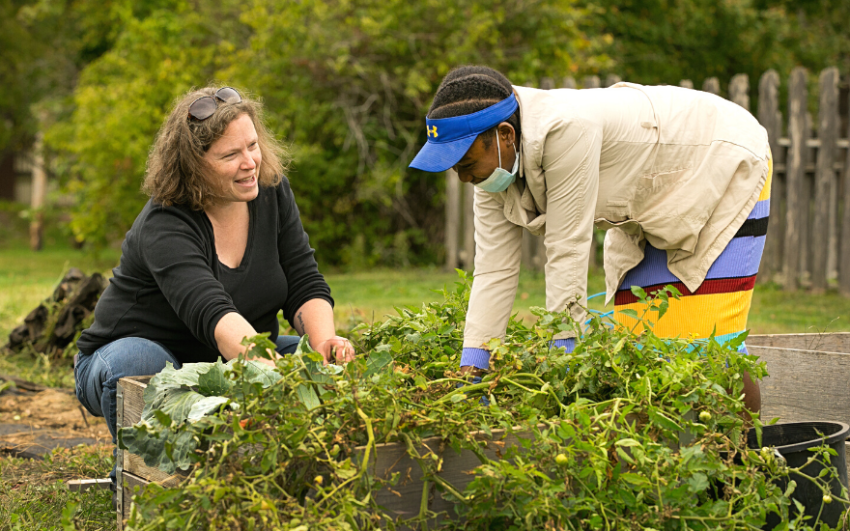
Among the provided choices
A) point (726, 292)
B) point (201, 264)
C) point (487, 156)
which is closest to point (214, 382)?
point (201, 264)

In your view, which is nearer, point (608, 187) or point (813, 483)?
point (813, 483)

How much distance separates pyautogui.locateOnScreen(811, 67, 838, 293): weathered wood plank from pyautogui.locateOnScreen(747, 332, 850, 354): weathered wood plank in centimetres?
364

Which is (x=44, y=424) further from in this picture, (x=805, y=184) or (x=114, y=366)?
(x=805, y=184)

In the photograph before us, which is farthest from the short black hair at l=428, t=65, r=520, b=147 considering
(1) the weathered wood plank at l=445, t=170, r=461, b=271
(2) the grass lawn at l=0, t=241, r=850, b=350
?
(1) the weathered wood plank at l=445, t=170, r=461, b=271

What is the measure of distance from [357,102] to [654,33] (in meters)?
5.57

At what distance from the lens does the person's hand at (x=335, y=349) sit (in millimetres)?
2572

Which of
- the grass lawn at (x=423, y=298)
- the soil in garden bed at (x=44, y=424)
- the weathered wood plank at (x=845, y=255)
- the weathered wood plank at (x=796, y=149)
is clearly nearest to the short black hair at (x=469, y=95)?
the grass lawn at (x=423, y=298)

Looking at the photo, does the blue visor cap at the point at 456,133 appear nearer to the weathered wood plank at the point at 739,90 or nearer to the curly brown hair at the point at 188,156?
the curly brown hair at the point at 188,156

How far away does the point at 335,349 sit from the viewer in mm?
2596

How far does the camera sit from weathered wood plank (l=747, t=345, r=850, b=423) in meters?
3.02

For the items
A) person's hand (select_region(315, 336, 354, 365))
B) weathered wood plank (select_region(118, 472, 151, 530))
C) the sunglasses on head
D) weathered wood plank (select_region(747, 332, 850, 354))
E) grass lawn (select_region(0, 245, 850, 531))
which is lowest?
grass lawn (select_region(0, 245, 850, 531))

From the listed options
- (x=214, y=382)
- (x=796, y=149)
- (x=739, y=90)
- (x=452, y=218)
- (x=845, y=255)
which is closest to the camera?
(x=214, y=382)

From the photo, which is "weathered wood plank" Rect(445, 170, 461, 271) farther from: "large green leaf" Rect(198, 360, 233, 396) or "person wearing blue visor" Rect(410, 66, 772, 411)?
"large green leaf" Rect(198, 360, 233, 396)

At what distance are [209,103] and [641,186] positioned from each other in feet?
4.75
